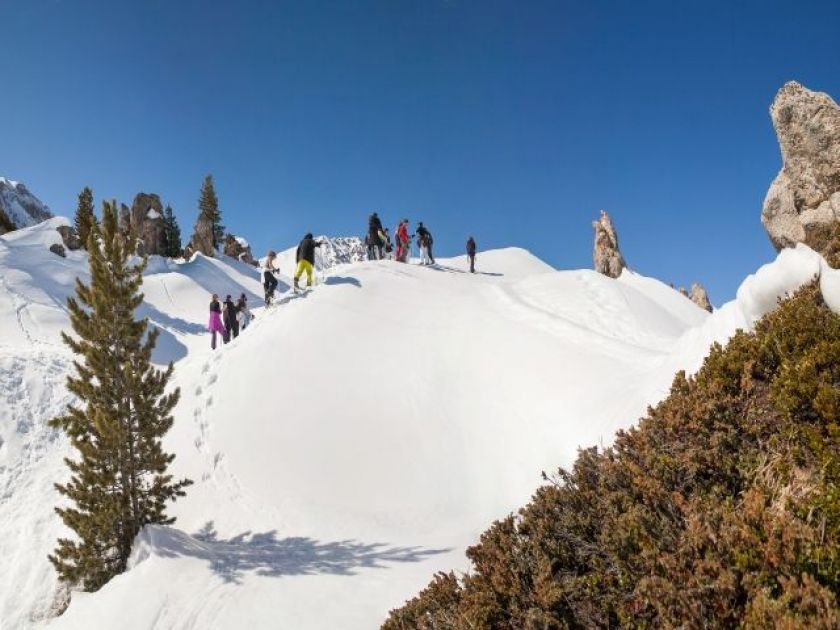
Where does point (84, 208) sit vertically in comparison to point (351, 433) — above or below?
above

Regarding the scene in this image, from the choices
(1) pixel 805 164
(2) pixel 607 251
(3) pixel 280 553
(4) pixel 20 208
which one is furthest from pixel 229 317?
(4) pixel 20 208

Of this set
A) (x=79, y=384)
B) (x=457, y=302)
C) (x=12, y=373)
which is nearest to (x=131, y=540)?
(x=79, y=384)

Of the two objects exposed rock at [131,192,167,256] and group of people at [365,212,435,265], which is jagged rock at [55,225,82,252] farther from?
group of people at [365,212,435,265]

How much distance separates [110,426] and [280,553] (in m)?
3.96

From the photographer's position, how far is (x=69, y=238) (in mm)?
37844

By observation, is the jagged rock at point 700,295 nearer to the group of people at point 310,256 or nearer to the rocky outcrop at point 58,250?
the group of people at point 310,256

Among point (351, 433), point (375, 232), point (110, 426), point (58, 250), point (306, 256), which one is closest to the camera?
point (110, 426)

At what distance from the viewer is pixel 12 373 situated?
16219 millimetres

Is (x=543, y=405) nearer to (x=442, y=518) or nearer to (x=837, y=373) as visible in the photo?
(x=442, y=518)

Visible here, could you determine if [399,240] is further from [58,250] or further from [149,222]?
[149,222]

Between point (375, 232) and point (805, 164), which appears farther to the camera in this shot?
point (375, 232)

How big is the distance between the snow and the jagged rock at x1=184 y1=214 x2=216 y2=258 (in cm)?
3016

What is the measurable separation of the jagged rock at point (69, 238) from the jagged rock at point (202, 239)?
11117mm

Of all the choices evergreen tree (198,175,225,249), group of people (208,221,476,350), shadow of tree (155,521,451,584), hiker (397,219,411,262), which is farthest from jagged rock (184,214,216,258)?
shadow of tree (155,521,451,584)
